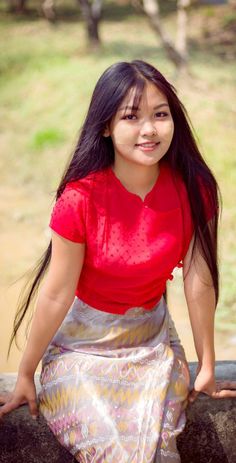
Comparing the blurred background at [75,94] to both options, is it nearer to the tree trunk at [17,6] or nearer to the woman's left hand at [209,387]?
the tree trunk at [17,6]

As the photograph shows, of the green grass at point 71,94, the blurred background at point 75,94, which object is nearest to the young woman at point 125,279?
the blurred background at point 75,94

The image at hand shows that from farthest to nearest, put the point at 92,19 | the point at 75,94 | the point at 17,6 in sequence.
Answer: the point at 17,6 < the point at 92,19 < the point at 75,94

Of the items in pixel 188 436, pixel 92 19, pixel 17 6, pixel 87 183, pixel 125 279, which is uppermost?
pixel 17 6

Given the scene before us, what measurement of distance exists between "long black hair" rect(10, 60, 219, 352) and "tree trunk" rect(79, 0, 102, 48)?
8736mm

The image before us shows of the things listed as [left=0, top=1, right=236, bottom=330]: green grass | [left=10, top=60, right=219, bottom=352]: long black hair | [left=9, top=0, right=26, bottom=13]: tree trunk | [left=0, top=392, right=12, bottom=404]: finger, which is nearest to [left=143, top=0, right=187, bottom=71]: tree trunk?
[left=0, top=1, right=236, bottom=330]: green grass

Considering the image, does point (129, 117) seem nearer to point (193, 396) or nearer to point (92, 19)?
point (193, 396)

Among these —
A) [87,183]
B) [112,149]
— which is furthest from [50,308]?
[112,149]

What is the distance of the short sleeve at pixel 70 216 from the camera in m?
2.01

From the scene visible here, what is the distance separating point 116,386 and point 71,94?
6909 mm

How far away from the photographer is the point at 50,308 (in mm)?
2094

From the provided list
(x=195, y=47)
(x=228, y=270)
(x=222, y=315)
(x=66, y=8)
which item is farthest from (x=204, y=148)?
(x=66, y=8)

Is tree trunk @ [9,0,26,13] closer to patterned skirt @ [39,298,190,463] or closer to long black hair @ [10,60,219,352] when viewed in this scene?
long black hair @ [10,60,219,352]

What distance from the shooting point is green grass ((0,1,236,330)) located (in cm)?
670

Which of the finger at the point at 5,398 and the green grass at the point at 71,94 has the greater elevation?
the green grass at the point at 71,94
